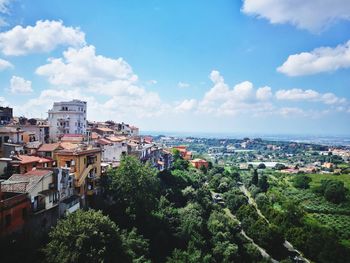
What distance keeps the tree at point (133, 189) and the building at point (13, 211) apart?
1465cm

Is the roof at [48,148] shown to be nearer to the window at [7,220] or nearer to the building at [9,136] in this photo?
the building at [9,136]

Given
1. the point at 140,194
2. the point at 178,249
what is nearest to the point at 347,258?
the point at 178,249

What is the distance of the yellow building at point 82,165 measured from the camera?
4006cm

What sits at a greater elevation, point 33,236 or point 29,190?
point 29,190

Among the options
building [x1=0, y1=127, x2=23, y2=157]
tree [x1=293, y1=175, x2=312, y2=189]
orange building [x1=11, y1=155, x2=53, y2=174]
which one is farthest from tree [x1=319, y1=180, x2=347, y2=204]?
building [x1=0, y1=127, x2=23, y2=157]

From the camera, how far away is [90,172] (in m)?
43.4

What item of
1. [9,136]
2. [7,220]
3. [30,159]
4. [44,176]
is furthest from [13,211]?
[9,136]

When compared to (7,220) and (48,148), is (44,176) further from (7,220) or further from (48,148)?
(48,148)

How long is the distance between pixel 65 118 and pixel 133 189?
111 feet

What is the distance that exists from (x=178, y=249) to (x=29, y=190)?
22.0 metres

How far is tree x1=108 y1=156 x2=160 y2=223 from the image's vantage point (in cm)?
4366

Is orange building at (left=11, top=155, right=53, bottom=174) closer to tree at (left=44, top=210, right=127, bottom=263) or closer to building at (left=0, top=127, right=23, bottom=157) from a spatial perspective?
building at (left=0, top=127, right=23, bottom=157)

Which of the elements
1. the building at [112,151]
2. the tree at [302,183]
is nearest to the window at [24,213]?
the building at [112,151]

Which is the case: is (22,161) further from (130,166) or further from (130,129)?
(130,129)
